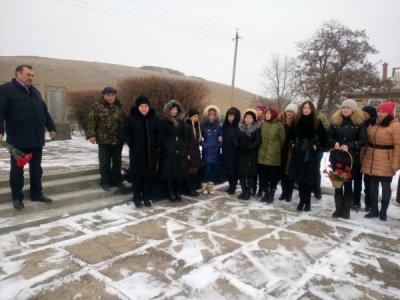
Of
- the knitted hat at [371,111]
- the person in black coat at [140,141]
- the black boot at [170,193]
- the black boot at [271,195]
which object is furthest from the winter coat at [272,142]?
the person in black coat at [140,141]

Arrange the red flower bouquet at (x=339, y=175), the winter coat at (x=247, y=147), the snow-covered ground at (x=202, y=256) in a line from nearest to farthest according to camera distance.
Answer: the snow-covered ground at (x=202, y=256)
the red flower bouquet at (x=339, y=175)
the winter coat at (x=247, y=147)

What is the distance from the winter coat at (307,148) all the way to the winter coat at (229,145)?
1.13 meters

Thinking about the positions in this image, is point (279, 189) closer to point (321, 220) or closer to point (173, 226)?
point (321, 220)

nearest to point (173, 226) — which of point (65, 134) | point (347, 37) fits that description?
point (65, 134)

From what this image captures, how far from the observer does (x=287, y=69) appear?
24.6 meters

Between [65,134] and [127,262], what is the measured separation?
914cm

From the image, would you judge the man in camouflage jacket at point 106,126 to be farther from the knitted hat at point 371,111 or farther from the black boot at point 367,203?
the black boot at point 367,203

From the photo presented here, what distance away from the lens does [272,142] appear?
17.9 feet

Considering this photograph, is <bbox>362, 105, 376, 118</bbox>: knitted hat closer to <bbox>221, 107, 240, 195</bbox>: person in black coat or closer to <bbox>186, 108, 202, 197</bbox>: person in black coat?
<bbox>221, 107, 240, 195</bbox>: person in black coat

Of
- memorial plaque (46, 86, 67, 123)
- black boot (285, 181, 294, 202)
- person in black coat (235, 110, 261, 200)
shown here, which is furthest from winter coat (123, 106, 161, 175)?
memorial plaque (46, 86, 67, 123)

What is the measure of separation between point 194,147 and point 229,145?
0.69m

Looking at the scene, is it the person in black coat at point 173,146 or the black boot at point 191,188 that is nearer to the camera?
the person in black coat at point 173,146

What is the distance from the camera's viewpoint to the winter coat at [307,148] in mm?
5020

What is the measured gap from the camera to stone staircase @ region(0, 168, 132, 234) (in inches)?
165
